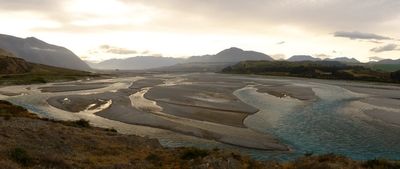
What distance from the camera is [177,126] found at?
2003 inches

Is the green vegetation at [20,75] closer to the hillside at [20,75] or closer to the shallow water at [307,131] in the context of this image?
the hillside at [20,75]

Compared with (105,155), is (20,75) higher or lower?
higher

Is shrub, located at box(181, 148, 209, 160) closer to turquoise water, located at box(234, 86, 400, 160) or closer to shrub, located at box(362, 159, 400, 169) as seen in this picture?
turquoise water, located at box(234, 86, 400, 160)

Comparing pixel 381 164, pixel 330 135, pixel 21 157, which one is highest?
pixel 21 157

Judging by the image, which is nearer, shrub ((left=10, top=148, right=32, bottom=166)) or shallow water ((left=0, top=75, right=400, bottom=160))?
shrub ((left=10, top=148, right=32, bottom=166))

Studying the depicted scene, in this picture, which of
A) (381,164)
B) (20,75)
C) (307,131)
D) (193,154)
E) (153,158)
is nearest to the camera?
(381,164)

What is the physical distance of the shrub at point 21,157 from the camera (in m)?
23.7

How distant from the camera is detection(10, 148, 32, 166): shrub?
23.7 metres

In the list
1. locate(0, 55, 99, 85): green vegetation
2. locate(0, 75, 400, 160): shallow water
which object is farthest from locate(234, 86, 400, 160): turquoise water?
locate(0, 55, 99, 85): green vegetation

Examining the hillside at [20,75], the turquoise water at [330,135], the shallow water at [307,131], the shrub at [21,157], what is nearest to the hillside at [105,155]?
the shrub at [21,157]

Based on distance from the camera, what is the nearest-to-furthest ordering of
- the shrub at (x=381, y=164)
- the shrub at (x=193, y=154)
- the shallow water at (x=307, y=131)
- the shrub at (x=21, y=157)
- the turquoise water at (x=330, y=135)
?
the shrub at (x=21, y=157)
the shrub at (x=381, y=164)
the shrub at (x=193, y=154)
the turquoise water at (x=330, y=135)
the shallow water at (x=307, y=131)

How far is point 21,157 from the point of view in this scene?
24078 mm

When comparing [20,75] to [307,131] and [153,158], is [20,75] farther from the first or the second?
[153,158]

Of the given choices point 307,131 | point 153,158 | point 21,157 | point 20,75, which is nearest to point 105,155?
point 153,158
